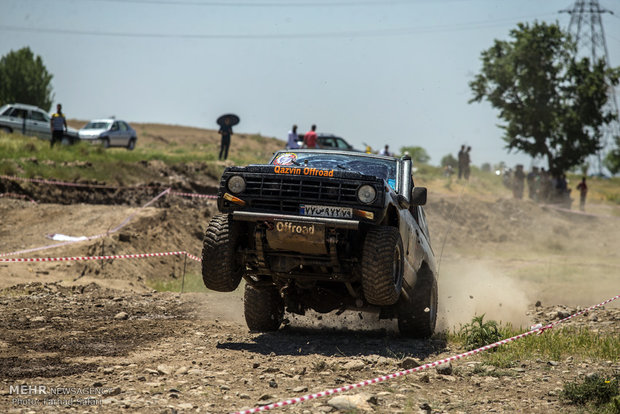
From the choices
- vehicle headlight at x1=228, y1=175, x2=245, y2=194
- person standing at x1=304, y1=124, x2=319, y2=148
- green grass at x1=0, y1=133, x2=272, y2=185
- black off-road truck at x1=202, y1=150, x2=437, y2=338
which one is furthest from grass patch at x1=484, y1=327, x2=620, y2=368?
person standing at x1=304, y1=124, x2=319, y2=148

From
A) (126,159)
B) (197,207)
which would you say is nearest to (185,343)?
(197,207)

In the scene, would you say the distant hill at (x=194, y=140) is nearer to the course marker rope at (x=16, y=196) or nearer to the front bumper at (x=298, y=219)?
the course marker rope at (x=16, y=196)

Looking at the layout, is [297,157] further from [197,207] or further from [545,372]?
[197,207]

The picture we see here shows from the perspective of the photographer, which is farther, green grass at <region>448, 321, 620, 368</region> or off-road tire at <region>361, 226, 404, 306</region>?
green grass at <region>448, 321, 620, 368</region>

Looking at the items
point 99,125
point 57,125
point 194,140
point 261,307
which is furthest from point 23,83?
point 261,307

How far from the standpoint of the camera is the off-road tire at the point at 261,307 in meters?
9.12

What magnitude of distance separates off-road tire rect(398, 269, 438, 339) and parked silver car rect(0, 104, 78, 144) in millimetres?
24166

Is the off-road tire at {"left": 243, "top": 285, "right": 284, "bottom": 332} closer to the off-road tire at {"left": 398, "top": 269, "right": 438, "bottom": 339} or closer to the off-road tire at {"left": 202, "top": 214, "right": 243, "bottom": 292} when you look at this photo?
the off-road tire at {"left": 202, "top": 214, "right": 243, "bottom": 292}

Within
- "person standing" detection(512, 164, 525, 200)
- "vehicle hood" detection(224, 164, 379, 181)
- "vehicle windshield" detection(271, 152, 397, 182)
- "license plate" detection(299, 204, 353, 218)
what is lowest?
"license plate" detection(299, 204, 353, 218)

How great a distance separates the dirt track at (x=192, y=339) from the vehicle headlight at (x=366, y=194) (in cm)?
159

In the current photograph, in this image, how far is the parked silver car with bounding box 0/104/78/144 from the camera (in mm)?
30812

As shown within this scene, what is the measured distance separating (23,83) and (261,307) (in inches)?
2663

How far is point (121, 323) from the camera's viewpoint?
32.2 feet

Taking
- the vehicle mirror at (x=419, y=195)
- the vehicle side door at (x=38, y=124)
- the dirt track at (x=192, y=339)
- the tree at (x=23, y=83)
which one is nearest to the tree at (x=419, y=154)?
the tree at (x=23, y=83)
